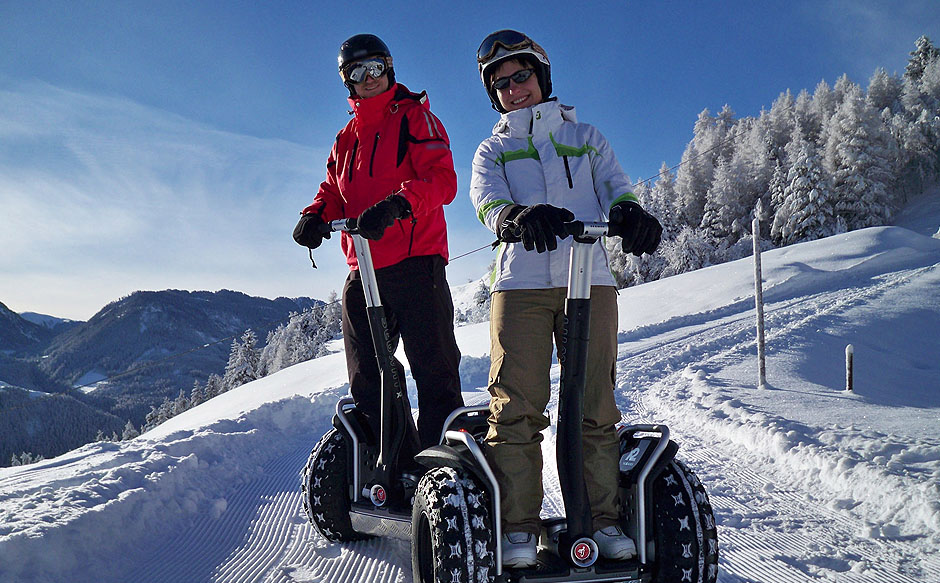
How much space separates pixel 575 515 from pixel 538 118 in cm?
149

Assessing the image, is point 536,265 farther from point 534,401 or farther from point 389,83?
point 389,83

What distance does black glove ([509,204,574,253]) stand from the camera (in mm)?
1694

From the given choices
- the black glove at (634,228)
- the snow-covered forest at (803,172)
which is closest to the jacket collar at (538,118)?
the black glove at (634,228)

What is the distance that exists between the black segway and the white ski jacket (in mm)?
758

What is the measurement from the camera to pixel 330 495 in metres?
2.75

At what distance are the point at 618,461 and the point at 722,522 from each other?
1467 mm

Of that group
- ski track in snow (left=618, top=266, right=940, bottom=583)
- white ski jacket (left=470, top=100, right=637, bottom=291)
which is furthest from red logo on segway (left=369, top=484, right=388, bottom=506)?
ski track in snow (left=618, top=266, right=940, bottom=583)

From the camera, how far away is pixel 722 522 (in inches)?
116

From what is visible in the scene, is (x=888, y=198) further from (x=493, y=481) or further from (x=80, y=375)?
(x=80, y=375)

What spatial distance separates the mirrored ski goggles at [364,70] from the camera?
2928mm

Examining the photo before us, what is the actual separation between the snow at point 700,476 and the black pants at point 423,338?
70cm

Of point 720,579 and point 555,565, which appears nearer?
point 555,565

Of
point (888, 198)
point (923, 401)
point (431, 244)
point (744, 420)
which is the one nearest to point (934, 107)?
point (888, 198)

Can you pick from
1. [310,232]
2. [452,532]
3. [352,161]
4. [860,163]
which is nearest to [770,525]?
[452,532]
